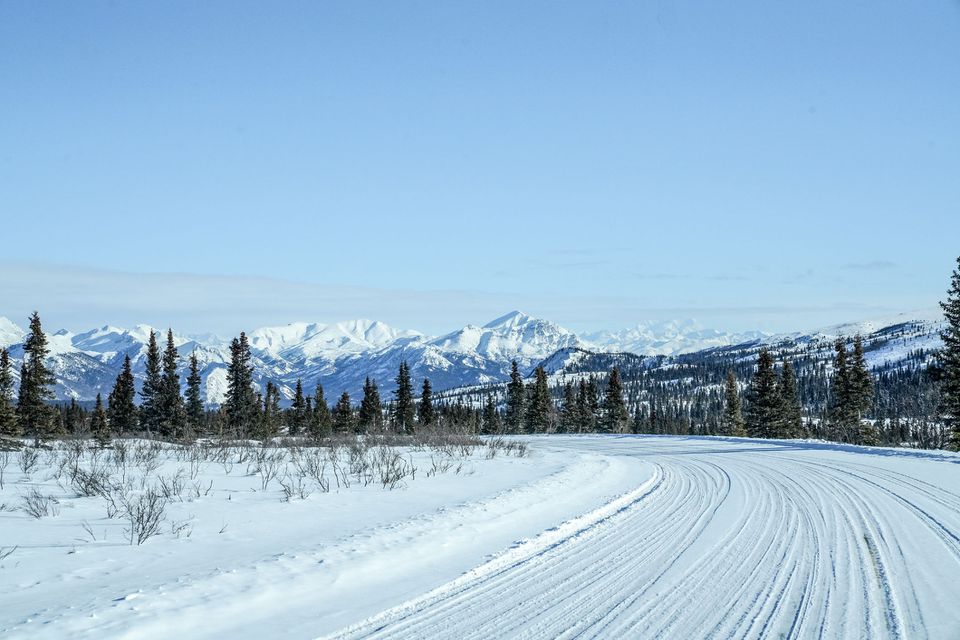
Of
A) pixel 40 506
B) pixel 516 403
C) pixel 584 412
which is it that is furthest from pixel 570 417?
pixel 40 506

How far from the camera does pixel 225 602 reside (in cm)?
586

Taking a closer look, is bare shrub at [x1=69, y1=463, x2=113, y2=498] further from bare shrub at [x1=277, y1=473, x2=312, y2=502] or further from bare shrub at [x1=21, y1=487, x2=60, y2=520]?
bare shrub at [x1=277, y1=473, x2=312, y2=502]

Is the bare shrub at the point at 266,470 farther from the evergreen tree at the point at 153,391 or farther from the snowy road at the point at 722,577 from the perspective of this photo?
the evergreen tree at the point at 153,391

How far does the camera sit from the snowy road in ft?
17.5

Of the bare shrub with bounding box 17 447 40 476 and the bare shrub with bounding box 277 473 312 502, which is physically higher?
the bare shrub with bounding box 17 447 40 476

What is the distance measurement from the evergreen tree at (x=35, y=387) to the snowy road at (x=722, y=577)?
46.0 m

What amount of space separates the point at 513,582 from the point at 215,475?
11.0 meters

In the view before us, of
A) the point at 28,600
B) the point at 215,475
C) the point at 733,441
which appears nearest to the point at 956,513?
the point at 28,600

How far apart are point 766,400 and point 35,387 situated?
58128mm

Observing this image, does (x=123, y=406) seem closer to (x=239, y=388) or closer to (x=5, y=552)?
(x=239, y=388)

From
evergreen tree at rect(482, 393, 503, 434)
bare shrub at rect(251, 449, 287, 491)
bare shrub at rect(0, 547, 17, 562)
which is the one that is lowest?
evergreen tree at rect(482, 393, 503, 434)

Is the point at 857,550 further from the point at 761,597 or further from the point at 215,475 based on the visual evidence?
the point at 215,475

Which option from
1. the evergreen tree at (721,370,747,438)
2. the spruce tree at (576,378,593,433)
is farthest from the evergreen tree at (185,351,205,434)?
the evergreen tree at (721,370,747,438)

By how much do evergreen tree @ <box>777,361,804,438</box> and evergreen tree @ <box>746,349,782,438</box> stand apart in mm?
631
